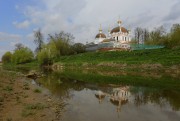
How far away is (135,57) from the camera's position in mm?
62906

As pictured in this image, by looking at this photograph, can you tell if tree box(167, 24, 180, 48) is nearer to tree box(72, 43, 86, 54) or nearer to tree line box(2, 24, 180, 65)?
tree line box(2, 24, 180, 65)

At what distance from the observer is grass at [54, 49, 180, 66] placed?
5068 centimetres

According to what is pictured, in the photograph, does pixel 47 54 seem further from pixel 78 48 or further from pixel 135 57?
pixel 135 57

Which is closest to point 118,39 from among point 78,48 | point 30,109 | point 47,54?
point 78,48

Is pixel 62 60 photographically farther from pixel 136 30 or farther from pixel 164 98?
pixel 164 98

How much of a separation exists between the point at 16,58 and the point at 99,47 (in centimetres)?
3879

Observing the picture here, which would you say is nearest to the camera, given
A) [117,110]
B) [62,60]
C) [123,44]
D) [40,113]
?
[40,113]

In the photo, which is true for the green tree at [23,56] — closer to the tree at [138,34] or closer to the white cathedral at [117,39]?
the white cathedral at [117,39]

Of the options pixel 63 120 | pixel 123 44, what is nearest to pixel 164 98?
pixel 63 120

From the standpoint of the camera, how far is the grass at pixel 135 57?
5068 centimetres

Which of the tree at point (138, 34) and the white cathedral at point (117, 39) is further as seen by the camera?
the tree at point (138, 34)

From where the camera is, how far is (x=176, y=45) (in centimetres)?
6562

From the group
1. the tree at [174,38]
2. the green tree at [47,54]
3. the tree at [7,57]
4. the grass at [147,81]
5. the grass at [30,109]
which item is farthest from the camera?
the tree at [7,57]

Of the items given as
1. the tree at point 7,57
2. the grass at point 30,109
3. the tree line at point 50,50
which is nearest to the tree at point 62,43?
the tree line at point 50,50
